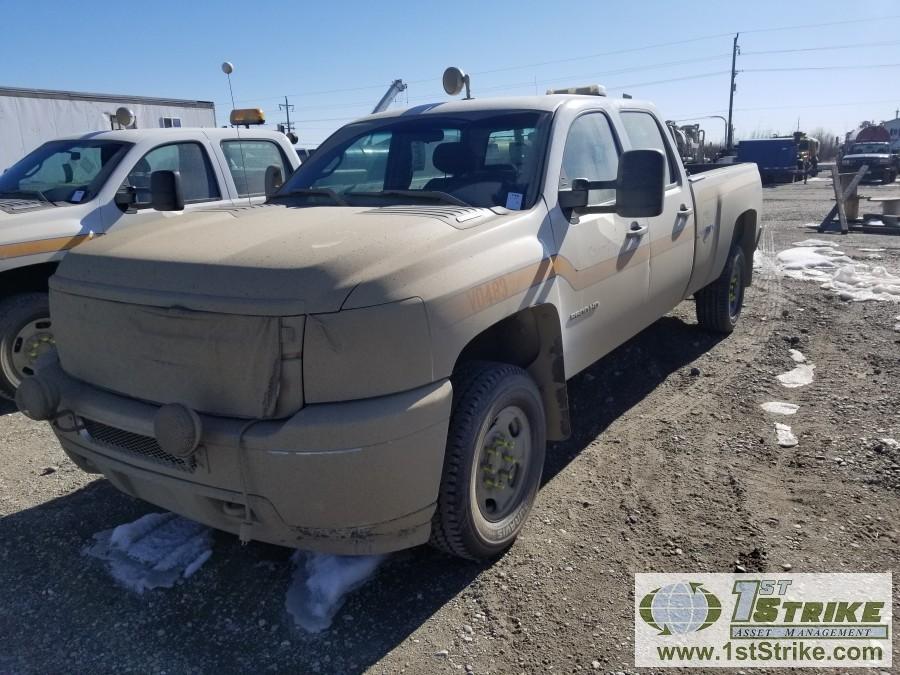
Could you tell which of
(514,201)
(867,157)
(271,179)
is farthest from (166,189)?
(867,157)

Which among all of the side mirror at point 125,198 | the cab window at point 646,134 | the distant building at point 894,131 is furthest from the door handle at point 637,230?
the distant building at point 894,131

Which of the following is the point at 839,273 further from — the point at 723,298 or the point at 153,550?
the point at 153,550

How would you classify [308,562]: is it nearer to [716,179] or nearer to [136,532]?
[136,532]

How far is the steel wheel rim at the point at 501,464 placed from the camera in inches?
115

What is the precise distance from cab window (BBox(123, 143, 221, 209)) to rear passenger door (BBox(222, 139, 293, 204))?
22 centimetres

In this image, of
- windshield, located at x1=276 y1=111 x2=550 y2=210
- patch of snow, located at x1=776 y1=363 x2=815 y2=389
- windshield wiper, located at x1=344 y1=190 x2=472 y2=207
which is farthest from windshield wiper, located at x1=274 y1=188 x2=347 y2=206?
patch of snow, located at x1=776 y1=363 x2=815 y2=389

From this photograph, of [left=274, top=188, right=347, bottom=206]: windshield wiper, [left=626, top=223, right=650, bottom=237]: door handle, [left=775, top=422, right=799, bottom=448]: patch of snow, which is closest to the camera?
[left=274, top=188, right=347, bottom=206]: windshield wiper

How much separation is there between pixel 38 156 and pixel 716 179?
19.1ft

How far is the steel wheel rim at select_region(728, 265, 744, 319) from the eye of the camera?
6262 millimetres

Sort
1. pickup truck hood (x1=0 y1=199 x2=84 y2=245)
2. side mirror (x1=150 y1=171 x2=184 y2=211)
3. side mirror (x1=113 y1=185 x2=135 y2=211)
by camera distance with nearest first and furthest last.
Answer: side mirror (x1=150 y1=171 x2=184 y2=211) < pickup truck hood (x1=0 y1=199 x2=84 y2=245) < side mirror (x1=113 y1=185 x2=135 y2=211)

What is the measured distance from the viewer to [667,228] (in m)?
4.52

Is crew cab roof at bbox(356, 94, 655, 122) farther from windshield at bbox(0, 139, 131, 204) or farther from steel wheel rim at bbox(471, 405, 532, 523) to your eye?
windshield at bbox(0, 139, 131, 204)

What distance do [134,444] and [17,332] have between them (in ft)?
9.95

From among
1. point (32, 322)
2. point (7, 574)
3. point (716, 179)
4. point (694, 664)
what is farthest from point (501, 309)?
point (32, 322)
